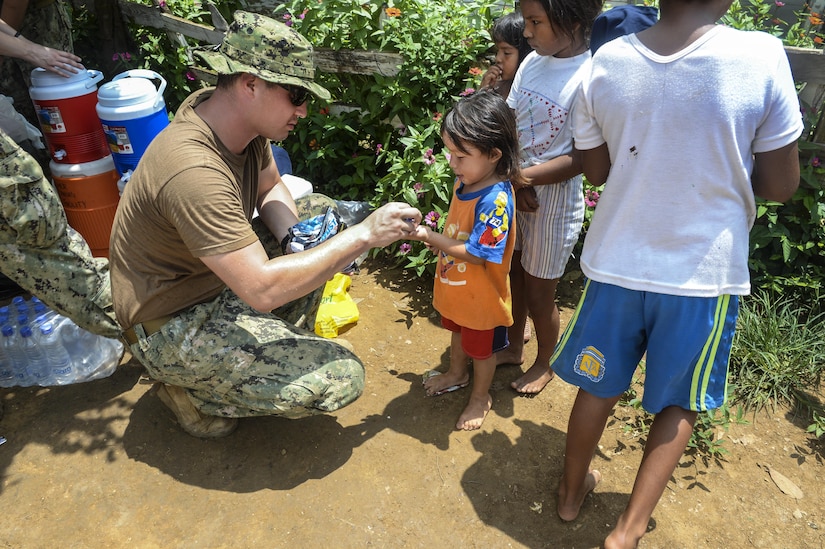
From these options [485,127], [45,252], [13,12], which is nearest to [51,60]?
[13,12]

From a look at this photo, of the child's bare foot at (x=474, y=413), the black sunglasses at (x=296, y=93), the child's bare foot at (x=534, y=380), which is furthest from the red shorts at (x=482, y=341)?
the black sunglasses at (x=296, y=93)

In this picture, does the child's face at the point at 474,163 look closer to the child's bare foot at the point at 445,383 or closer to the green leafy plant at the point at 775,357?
the child's bare foot at the point at 445,383

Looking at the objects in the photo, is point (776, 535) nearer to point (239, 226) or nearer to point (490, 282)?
point (490, 282)

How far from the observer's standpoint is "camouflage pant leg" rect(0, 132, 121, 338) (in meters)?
2.86

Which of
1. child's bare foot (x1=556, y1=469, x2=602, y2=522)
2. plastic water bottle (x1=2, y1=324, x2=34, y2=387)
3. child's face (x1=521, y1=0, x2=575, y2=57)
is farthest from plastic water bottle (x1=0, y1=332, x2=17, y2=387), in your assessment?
child's face (x1=521, y1=0, x2=575, y2=57)

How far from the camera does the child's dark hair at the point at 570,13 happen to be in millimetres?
2488

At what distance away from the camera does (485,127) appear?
2459mm

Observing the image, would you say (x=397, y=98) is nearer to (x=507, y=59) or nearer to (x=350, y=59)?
(x=350, y=59)

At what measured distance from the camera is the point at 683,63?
1752 mm

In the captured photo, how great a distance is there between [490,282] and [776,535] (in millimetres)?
1590

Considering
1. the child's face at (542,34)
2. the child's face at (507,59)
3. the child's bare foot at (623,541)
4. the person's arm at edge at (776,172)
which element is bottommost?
the child's bare foot at (623,541)

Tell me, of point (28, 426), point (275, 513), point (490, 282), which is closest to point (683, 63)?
point (490, 282)

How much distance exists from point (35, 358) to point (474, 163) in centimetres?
260

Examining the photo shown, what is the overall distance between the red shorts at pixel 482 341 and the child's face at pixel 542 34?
124 cm
